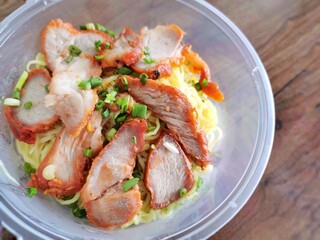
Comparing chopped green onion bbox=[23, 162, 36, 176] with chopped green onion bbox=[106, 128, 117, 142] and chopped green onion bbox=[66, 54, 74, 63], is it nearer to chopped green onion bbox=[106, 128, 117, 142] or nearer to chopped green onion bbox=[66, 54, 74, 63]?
chopped green onion bbox=[106, 128, 117, 142]

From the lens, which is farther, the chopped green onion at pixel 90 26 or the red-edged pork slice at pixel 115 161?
the chopped green onion at pixel 90 26

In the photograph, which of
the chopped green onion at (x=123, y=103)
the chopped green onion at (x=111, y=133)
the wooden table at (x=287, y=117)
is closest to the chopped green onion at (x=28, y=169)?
the chopped green onion at (x=111, y=133)

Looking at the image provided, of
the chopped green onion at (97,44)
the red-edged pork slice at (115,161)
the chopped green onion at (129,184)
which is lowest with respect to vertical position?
the chopped green onion at (129,184)

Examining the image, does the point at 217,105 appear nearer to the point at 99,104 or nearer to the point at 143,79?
the point at 143,79

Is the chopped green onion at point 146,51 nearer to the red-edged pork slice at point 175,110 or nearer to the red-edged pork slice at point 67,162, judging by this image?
the red-edged pork slice at point 175,110

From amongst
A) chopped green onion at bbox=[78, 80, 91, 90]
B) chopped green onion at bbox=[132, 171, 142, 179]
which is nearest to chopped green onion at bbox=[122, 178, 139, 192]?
chopped green onion at bbox=[132, 171, 142, 179]
